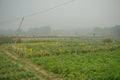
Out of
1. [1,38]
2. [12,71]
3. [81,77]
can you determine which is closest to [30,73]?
[12,71]

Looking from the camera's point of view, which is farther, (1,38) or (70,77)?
(1,38)

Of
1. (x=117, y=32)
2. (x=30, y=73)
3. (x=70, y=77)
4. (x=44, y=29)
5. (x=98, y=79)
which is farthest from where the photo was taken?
(x=44, y=29)

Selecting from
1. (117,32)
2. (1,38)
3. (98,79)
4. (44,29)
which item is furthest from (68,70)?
(44,29)

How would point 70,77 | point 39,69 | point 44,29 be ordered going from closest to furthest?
point 70,77
point 39,69
point 44,29

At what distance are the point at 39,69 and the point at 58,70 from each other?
2138 mm

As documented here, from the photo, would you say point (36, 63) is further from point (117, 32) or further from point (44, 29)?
point (44, 29)

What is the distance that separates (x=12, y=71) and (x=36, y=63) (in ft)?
13.0

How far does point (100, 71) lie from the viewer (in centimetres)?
1511

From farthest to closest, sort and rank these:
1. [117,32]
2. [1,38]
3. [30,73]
Result: [117,32] → [1,38] → [30,73]

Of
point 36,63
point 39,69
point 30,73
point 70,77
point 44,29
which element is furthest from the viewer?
point 44,29

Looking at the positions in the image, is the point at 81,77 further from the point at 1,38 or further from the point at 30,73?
the point at 1,38

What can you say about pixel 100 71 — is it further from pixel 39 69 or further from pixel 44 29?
pixel 44 29

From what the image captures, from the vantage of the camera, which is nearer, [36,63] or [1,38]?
[36,63]

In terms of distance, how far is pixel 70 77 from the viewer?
45.7 ft
